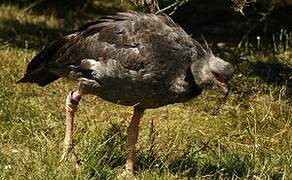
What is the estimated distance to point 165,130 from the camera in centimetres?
568

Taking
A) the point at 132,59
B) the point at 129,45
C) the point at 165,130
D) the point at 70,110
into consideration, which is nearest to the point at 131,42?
the point at 129,45

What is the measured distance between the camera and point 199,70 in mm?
4266

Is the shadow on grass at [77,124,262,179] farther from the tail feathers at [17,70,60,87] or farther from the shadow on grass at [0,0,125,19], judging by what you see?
the shadow on grass at [0,0,125,19]

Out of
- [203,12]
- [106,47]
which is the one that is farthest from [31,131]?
[203,12]

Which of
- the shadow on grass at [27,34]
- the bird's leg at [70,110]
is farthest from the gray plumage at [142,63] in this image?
the shadow on grass at [27,34]

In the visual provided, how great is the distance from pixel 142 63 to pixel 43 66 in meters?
0.89

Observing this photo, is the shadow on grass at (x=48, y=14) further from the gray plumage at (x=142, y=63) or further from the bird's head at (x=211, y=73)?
the bird's head at (x=211, y=73)

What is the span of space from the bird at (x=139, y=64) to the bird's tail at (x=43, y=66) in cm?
16

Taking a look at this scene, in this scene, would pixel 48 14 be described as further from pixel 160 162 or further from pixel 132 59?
pixel 132 59

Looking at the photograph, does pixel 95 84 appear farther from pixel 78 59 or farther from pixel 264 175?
pixel 264 175

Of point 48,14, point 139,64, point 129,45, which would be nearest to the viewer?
point 139,64

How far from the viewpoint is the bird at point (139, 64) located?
4234 mm

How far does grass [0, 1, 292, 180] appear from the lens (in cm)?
450

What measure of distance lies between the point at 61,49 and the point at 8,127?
100 centimetres
